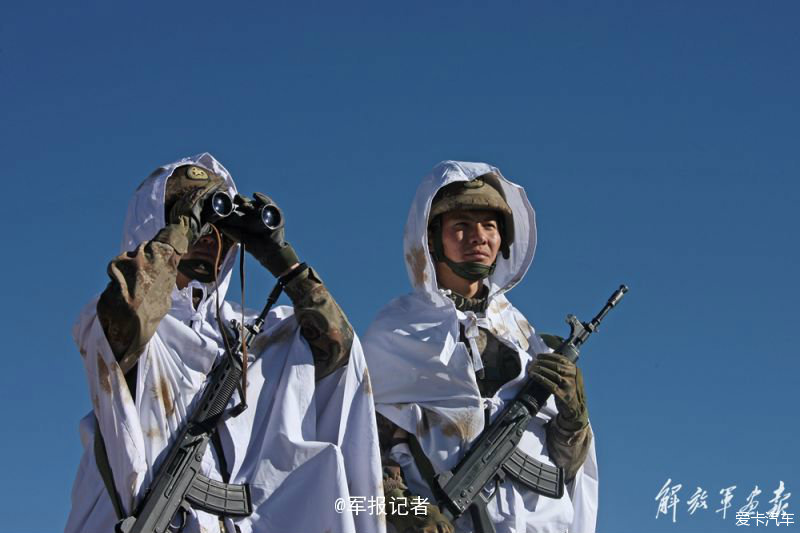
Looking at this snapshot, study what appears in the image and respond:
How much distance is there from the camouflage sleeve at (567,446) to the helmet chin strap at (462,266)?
1254mm

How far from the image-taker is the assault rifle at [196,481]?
1087 centimetres

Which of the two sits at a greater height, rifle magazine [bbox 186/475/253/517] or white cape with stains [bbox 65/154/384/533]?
white cape with stains [bbox 65/154/384/533]

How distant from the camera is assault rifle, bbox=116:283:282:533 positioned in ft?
35.7

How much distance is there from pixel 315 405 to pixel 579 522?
273 centimetres

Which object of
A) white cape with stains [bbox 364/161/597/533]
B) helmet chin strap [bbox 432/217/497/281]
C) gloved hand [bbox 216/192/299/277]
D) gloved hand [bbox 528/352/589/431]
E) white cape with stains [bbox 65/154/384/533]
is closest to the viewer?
white cape with stains [bbox 65/154/384/533]

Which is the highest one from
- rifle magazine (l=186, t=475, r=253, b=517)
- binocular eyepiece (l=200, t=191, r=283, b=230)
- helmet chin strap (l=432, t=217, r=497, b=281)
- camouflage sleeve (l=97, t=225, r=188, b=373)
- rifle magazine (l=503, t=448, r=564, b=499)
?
helmet chin strap (l=432, t=217, r=497, b=281)

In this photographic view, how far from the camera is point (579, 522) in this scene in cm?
1373

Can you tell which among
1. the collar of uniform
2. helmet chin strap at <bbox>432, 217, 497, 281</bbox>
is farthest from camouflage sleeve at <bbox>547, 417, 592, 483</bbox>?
helmet chin strap at <bbox>432, 217, 497, 281</bbox>

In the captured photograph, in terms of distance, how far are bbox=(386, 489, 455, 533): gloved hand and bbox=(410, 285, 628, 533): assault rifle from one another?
20 cm

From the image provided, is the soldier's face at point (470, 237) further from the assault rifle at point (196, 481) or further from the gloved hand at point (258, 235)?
the assault rifle at point (196, 481)

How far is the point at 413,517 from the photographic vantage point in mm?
12609

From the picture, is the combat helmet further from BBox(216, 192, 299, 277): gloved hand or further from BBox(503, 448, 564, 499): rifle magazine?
BBox(216, 192, 299, 277): gloved hand

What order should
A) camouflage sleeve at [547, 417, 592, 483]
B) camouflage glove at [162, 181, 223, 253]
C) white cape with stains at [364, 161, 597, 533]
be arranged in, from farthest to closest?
camouflage sleeve at [547, 417, 592, 483], white cape with stains at [364, 161, 597, 533], camouflage glove at [162, 181, 223, 253]

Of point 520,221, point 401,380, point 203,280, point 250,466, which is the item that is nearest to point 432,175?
point 520,221
